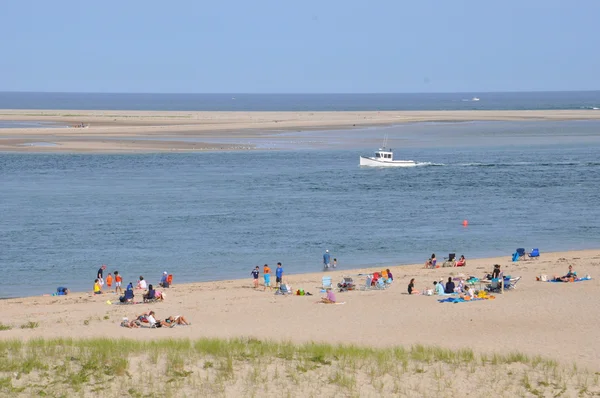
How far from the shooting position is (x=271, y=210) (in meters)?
48.0

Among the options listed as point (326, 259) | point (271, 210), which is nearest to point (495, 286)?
point (326, 259)

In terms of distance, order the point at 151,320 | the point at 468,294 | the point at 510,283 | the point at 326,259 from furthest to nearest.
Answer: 1. the point at 326,259
2. the point at 510,283
3. the point at 468,294
4. the point at 151,320

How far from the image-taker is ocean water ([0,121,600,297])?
35.8 meters

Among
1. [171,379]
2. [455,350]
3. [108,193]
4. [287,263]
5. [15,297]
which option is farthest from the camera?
[108,193]

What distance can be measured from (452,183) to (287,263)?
27.4 metres

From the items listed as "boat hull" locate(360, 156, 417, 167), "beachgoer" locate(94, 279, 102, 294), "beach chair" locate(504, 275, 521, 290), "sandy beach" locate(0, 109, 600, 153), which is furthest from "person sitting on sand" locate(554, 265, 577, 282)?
"sandy beach" locate(0, 109, 600, 153)

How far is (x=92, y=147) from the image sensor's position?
283 feet

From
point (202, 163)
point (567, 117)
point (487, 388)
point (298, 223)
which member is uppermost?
point (567, 117)

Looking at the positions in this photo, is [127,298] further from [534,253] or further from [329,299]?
[534,253]

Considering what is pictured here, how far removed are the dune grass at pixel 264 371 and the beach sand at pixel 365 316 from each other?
1922 millimetres

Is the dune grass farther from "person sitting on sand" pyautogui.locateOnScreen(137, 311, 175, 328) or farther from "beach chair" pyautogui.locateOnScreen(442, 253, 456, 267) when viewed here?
"beach chair" pyautogui.locateOnScreen(442, 253, 456, 267)

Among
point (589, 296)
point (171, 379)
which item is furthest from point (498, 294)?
point (171, 379)

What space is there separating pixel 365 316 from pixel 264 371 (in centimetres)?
776

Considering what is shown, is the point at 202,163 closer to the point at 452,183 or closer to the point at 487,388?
the point at 452,183
